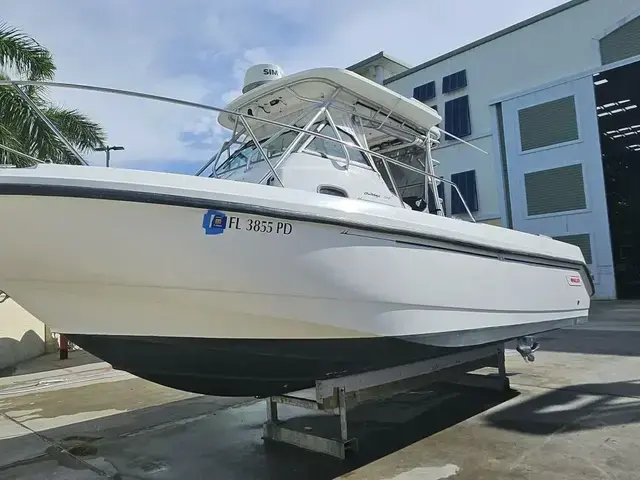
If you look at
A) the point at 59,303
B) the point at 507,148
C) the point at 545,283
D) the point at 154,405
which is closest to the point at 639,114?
the point at 507,148

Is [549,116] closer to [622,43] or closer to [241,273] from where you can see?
[622,43]

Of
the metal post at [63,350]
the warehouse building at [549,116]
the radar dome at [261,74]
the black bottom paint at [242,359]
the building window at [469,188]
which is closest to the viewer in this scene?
the black bottom paint at [242,359]

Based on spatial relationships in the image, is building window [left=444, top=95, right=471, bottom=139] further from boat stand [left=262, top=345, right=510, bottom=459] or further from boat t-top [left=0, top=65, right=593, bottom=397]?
boat t-top [left=0, top=65, right=593, bottom=397]

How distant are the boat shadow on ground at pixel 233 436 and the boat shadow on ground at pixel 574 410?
27cm

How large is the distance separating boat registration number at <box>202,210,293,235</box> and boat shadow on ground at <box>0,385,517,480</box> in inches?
56.0

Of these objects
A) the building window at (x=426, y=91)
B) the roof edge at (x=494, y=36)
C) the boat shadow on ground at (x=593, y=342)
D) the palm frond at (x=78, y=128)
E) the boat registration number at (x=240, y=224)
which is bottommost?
the boat shadow on ground at (x=593, y=342)

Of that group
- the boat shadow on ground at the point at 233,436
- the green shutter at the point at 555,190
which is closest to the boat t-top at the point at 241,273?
the boat shadow on ground at the point at 233,436

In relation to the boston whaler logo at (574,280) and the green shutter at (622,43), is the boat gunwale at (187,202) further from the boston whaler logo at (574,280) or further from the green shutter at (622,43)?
the green shutter at (622,43)

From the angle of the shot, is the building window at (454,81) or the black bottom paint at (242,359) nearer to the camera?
the black bottom paint at (242,359)

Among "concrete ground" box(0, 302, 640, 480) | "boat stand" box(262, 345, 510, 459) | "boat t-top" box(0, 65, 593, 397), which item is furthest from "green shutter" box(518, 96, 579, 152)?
"boat t-top" box(0, 65, 593, 397)

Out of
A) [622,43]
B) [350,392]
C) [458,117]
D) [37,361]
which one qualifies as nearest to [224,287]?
[350,392]

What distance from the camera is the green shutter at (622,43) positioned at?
528 inches

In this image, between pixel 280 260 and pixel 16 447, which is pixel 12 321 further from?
pixel 280 260

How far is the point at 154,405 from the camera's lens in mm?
4793
